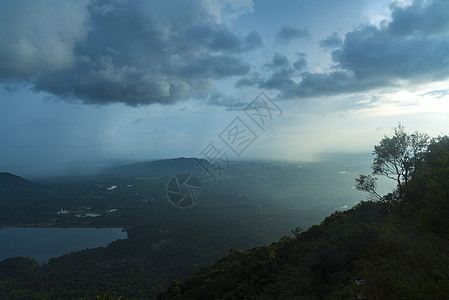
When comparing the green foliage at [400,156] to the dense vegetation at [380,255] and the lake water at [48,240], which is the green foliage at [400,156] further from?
the lake water at [48,240]

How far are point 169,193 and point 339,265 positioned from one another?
344 ft

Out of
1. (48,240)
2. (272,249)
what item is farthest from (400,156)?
(48,240)

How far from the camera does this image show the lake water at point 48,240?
52.2 metres

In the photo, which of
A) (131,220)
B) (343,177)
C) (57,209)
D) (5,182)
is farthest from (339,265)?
(5,182)

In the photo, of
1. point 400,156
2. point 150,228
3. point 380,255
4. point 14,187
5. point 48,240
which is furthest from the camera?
point 14,187

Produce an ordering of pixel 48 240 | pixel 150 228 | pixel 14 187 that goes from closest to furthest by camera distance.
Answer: pixel 150 228
pixel 48 240
pixel 14 187

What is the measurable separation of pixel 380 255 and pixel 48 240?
82.4 meters

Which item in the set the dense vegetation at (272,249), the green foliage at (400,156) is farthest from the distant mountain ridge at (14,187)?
the green foliage at (400,156)

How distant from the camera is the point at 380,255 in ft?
17.5

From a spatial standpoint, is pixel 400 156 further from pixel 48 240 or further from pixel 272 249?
pixel 48 240

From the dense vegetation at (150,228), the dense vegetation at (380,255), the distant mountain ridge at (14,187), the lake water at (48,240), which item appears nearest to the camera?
the dense vegetation at (380,255)

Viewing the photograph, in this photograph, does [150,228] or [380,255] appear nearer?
[380,255]

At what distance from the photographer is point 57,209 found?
3462 inches

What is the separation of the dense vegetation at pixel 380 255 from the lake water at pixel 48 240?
55.1m
